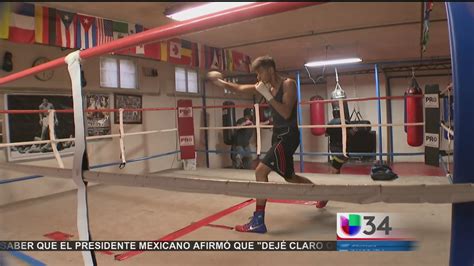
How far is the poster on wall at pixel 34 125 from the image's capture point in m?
4.14

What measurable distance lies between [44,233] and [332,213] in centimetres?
222

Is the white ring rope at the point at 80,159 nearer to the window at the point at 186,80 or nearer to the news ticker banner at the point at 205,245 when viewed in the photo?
the news ticker banner at the point at 205,245

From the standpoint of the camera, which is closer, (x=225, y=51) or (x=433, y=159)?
(x=433, y=159)

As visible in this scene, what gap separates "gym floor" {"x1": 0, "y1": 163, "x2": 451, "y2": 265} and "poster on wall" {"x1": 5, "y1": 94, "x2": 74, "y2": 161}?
2.64ft

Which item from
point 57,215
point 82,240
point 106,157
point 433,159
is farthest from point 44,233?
point 433,159

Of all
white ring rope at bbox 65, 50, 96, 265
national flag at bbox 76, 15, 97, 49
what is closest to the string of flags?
national flag at bbox 76, 15, 97, 49

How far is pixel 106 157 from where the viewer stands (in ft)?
17.1

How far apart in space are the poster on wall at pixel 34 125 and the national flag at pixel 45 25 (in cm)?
96

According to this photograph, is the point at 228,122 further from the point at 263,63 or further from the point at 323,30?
the point at 263,63

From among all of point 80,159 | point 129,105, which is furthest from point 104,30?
point 80,159

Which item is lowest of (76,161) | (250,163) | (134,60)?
(250,163)

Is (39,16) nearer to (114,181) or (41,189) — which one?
(41,189)

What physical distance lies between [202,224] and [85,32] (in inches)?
116

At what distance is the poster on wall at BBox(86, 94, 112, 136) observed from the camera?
16.6 feet
